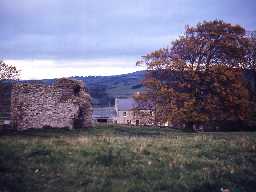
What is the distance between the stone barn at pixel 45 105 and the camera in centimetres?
3098

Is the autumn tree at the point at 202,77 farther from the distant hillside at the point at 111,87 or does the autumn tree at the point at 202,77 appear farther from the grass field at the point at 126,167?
the distant hillside at the point at 111,87

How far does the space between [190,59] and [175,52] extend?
1.63 meters

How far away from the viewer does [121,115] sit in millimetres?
90250

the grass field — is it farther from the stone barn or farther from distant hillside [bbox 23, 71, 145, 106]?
distant hillside [bbox 23, 71, 145, 106]

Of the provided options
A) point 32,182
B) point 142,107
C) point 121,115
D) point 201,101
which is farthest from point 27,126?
point 121,115

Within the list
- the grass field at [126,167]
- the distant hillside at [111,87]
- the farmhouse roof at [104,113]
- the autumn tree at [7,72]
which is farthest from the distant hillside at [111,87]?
the grass field at [126,167]

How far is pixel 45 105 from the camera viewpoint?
103 ft

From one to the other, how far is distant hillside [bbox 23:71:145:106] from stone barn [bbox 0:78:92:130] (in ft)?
145

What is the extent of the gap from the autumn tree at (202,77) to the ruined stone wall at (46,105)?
876 cm

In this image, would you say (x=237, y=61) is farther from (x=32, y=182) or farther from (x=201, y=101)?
(x=32, y=182)

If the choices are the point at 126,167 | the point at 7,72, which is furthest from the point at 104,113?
the point at 126,167

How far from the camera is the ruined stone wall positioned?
3098 cm

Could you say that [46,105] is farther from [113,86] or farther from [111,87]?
[113,86]

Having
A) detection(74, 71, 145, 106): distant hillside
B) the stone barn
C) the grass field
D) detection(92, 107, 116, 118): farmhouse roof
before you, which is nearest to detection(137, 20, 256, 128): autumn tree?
the stone barn
